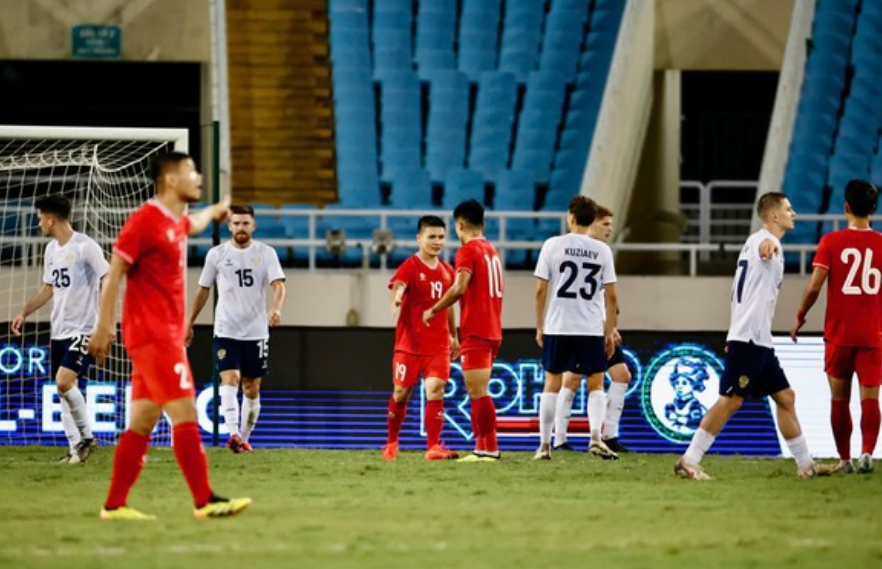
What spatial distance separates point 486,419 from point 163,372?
4.32 meters

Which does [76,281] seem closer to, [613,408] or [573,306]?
[573,306]

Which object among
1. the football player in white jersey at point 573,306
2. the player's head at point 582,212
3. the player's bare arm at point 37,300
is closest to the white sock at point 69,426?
the player's bare arm at point 37,300

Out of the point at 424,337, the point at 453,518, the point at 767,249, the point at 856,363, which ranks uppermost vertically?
the point at 767,249

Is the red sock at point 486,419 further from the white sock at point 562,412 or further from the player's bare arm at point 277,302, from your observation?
the player's bare arm at point 277,302

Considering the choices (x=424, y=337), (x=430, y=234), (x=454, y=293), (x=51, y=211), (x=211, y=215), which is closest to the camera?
(x=211, y=215)

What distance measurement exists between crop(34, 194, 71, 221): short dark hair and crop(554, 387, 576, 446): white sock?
152 inches

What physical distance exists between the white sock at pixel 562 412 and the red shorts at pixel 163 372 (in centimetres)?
514

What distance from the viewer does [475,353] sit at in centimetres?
1266

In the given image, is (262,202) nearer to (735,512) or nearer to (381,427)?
(381,427)

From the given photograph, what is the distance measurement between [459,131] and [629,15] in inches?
99.5

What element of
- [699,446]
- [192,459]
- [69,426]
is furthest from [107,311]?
[69,426]

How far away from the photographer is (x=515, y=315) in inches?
736

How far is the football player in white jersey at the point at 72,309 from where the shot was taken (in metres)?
13.1

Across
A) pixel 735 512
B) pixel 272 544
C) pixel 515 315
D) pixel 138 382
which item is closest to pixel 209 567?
pixel 272 544
